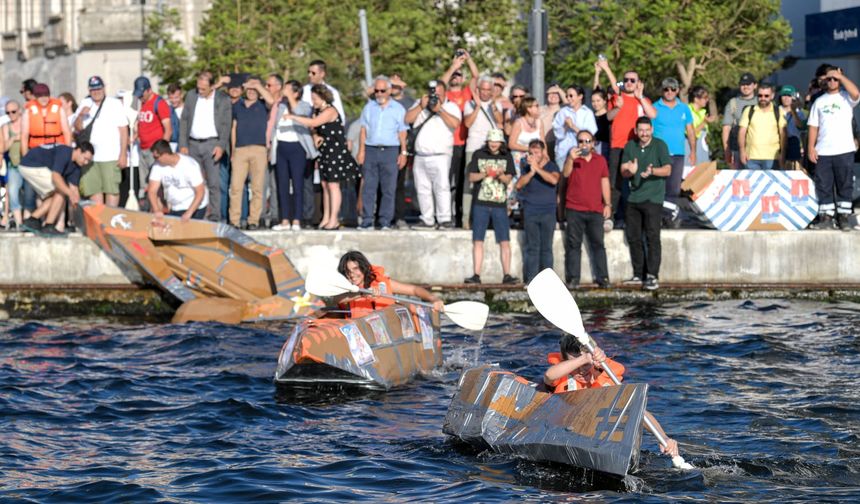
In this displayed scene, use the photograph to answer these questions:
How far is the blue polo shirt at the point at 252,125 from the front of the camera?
19656 millimetres

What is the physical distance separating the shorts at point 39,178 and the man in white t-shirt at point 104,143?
16.7 inches

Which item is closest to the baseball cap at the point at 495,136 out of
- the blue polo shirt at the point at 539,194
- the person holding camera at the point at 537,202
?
the person holding camera at the point at 537,202

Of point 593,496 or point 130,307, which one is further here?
point 130,307

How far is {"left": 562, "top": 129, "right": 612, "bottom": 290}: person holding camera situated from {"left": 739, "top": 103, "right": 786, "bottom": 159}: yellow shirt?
1.99m

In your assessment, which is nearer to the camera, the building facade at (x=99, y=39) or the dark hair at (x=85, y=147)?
the dark hair at (x=85, y=147)

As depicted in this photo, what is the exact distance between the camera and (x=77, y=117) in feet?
66.9

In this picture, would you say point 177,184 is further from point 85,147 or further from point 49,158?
point 49,158

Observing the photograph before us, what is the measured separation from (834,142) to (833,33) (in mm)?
13373

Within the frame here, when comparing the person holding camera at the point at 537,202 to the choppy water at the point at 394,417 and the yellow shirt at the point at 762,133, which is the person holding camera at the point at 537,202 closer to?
the choppy water at the point at 394,417

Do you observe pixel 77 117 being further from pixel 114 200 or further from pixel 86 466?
pixel 86 466

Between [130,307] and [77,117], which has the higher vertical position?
[77,117]

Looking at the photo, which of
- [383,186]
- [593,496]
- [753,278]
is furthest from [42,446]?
[753,278]

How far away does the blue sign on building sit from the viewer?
3062cm

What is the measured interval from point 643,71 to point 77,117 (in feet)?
47.9
